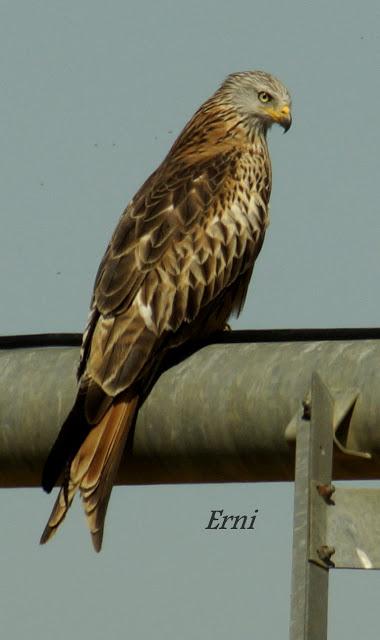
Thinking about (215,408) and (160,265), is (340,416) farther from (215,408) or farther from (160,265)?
(160,265)

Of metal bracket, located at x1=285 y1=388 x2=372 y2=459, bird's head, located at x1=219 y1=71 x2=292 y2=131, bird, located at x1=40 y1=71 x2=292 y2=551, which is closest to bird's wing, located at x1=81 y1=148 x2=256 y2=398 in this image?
bird, located at x1=40 y1=71 x2=292 y2=551

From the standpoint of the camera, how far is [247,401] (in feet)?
11.5

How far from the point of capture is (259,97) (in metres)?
8.87

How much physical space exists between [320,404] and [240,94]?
5.89 meters

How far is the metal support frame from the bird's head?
5.56m

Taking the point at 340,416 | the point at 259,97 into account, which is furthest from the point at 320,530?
the point at 259,97

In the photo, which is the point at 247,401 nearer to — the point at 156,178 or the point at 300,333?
the point at 300,333

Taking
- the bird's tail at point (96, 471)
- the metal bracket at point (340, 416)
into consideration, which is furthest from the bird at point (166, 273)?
the metal bracket at point (340, 416)

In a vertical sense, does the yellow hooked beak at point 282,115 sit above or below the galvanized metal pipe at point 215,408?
below

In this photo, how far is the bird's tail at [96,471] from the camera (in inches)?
165

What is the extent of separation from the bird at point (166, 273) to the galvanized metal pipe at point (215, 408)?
0.35ft

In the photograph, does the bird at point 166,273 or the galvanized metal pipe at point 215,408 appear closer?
the galvanized metal pipe at point 215,408

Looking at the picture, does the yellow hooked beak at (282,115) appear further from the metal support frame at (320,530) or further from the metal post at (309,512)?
the metal support frame at (320,530)

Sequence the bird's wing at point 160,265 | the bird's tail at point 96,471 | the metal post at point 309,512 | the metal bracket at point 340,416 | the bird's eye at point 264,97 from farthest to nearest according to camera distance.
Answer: the bird's eye at point 264,97
the bird's wing at point 160,265
the bird's tail at point 96,471
the metal bracket at point 340,416
the metal post at point 309,512
